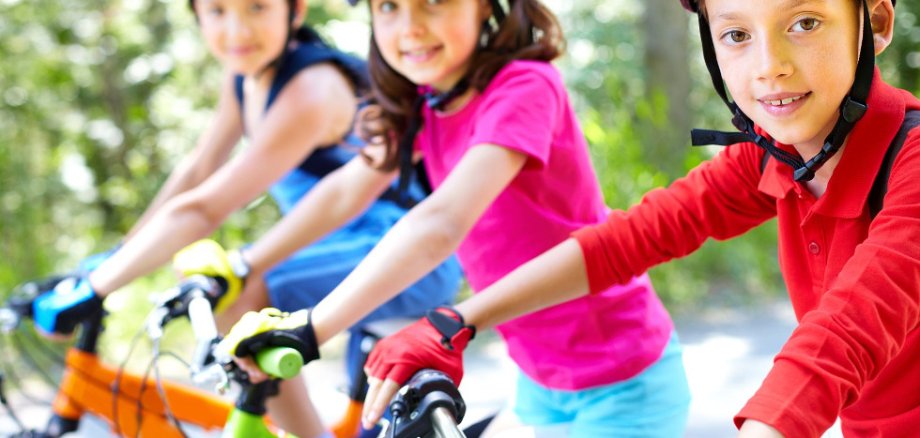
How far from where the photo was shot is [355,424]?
3205mm

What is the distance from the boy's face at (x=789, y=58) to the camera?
153cm

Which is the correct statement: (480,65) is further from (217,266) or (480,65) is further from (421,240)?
(217,266)

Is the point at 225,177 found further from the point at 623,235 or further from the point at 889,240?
the point at 889,240

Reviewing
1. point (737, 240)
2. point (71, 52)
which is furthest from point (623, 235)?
point (71, 52)

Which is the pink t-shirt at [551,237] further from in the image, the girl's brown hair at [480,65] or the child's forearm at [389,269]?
the child's forearm at [389,269]

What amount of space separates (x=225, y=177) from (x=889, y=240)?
204 centimetres

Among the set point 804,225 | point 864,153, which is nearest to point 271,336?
point 804,225

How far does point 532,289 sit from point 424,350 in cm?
31

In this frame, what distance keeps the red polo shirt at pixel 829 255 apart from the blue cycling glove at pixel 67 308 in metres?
1.53

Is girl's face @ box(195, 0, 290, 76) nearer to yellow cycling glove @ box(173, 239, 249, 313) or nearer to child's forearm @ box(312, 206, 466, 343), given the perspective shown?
yellow cycling glove @ box(173, 239, 249, 313)

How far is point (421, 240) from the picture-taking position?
208 cm

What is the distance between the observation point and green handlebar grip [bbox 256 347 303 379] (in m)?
1.93

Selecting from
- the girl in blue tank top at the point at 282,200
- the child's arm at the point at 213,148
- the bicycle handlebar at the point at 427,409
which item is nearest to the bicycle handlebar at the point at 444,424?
the bicycle handlebar at the point at 427,409

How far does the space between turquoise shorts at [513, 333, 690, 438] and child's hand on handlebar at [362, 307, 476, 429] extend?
1.82ft
